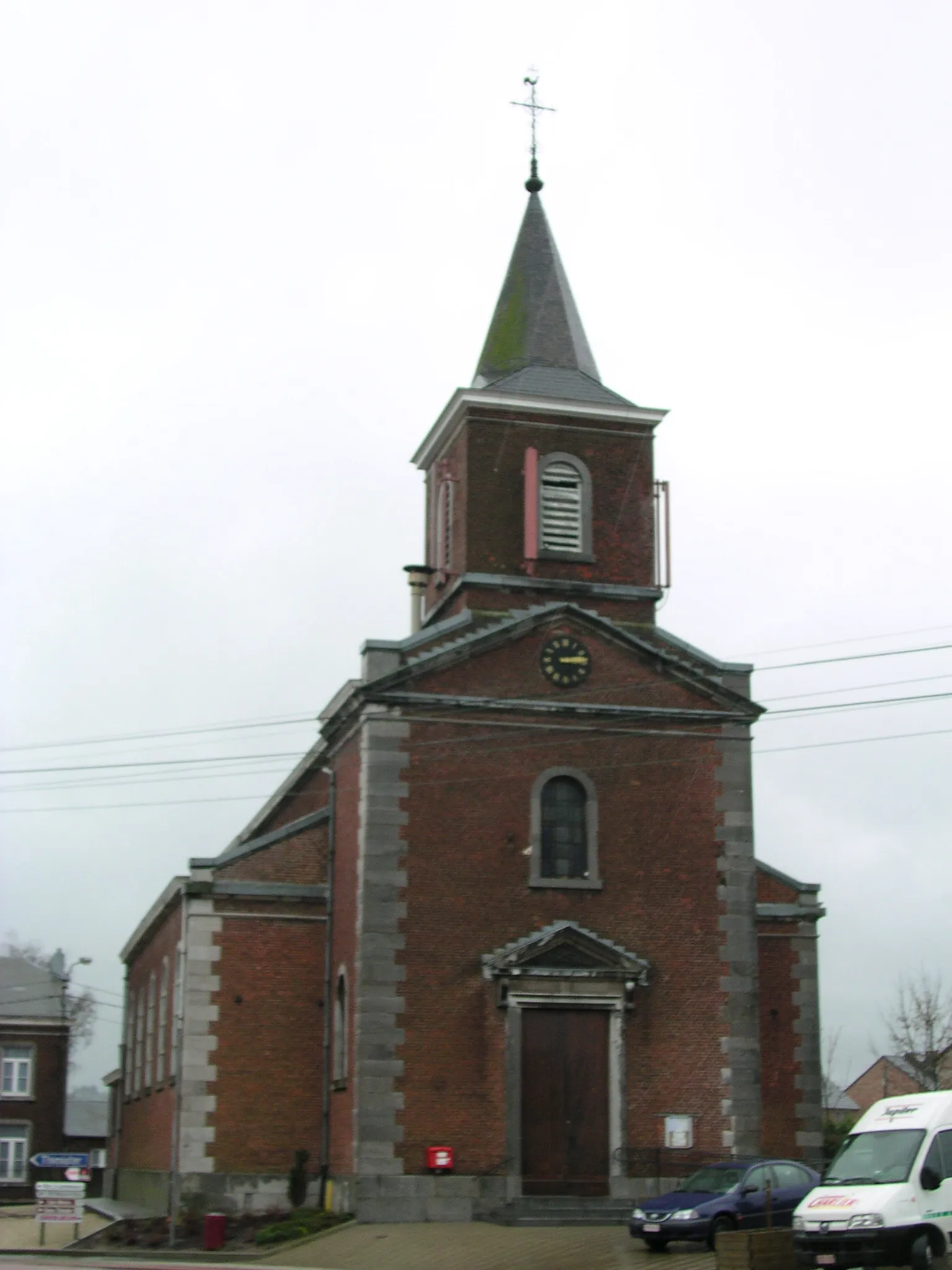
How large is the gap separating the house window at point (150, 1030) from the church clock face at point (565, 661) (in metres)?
15.0

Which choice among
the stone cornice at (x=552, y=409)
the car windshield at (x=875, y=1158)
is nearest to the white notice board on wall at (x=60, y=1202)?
the car windshield at (x=875, y=1158)

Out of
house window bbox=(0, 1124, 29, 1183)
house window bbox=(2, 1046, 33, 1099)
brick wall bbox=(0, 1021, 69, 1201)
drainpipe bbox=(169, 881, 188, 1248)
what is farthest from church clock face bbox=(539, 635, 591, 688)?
house window bbox=(0, 1124, 29, 1183)

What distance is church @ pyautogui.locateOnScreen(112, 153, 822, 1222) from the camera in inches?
1168

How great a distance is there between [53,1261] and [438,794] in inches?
384

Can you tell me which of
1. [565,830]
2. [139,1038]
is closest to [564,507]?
[565,830]

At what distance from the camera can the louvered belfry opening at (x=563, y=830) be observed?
103ft

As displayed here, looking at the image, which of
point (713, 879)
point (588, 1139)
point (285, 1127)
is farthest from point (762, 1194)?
point (285, 1127)

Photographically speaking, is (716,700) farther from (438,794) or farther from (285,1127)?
(285,1127)

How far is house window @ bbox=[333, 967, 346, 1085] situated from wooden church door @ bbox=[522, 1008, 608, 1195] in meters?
3.15

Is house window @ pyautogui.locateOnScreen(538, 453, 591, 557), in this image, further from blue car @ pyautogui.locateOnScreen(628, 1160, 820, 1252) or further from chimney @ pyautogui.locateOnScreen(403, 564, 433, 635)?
blue car @ pyautogui.locateOnScreen(628, 1160, 820, 1252)

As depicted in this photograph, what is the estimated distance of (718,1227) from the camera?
24672 mm

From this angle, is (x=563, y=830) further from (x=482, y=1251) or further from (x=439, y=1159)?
(x=482, y=1251)

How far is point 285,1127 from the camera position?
103 ft

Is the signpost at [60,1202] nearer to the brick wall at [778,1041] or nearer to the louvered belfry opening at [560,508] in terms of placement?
the brick wall at [778,1041]
